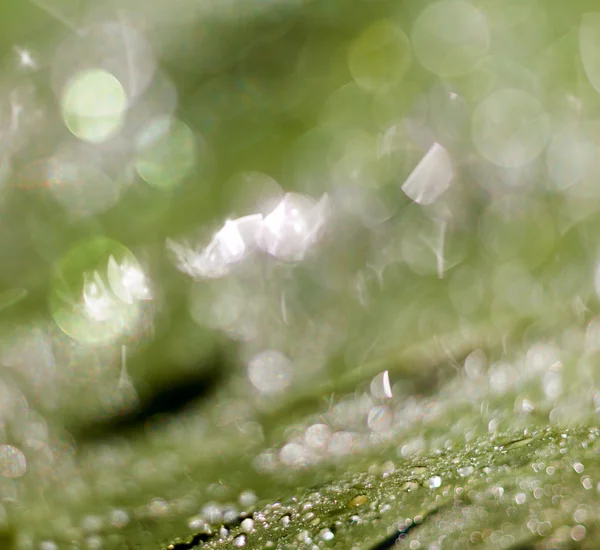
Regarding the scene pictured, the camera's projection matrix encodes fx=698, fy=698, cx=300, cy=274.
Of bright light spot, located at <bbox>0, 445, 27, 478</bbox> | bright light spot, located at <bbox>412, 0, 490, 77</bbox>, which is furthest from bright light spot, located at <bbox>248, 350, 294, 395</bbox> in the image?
bright light spot, located at <bbox>412, 0, 490, 77</bbox>

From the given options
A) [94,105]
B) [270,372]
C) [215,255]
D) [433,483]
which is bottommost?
[433,483]

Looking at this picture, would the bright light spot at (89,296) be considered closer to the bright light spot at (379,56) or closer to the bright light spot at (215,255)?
the bright light spot at (215,255)

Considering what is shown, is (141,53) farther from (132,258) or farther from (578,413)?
(578,413)

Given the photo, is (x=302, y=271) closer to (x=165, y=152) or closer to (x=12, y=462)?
(x=165, y=152)

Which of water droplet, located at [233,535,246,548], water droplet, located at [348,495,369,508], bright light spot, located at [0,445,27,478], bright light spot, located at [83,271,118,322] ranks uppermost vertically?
bright light spot, located at [83,271,118,322]

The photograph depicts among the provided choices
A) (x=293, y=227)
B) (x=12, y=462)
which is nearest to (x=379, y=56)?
(x=293, y=227)

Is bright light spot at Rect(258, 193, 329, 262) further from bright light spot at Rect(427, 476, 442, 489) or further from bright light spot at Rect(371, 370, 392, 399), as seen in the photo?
bright light spot at Rect(427, 476, 442, 489)

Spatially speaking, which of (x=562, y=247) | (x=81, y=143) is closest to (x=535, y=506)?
(x=562, y=247)
